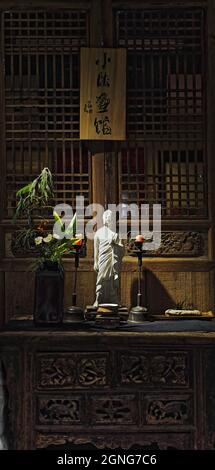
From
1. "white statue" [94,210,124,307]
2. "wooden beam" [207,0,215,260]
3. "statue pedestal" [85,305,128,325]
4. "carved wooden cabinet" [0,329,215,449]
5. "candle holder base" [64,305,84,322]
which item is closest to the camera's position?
Result: "carved wooden cabinet" [0,329,215,449]

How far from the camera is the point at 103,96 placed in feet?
12.9

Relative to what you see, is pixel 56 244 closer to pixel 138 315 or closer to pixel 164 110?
pixel 138 315

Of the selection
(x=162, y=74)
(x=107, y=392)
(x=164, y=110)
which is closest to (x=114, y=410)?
(x=107, y=392)

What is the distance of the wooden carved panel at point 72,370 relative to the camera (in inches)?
132

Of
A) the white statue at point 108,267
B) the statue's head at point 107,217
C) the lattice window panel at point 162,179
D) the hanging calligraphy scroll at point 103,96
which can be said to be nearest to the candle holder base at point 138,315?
the white statue at point 108,267

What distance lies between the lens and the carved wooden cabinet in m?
3.34

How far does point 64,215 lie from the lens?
3957 millimetres

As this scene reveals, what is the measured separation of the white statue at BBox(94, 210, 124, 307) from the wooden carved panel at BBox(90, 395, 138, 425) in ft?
2.04

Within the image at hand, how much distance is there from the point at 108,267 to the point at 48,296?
43 cm

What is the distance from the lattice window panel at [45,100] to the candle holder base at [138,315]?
0.79 meters

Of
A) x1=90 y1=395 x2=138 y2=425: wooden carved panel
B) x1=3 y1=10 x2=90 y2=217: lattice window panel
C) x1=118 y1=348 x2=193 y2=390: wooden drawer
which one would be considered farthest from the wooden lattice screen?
x1=90 y1=395 x2=138 y2=425: wooden carved panel

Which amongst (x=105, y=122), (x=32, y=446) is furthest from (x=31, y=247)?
(x=32, y=446)

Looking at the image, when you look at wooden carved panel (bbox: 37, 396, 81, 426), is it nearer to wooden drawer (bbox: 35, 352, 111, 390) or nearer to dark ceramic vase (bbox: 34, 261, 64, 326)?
wooden drawer (bbox: 35, 352, 111, 390)

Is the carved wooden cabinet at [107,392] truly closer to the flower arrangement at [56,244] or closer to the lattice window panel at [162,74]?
the flower arrangement at [56,244]
